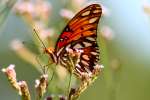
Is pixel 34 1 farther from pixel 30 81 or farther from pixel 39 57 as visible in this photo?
pixel 30 81

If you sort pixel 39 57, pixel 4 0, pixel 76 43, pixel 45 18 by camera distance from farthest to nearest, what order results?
pixel 45 18 → pixel 39 57 → pixel 4 0 → pixel 76 43

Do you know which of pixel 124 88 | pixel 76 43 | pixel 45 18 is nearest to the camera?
pixel 76 43

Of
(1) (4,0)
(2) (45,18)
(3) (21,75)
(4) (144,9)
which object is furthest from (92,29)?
(3) (21,75)

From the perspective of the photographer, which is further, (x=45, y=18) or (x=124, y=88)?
(x=124, y=88)

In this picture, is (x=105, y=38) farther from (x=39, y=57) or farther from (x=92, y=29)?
(x=92, y=29)

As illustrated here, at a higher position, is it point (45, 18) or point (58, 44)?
point (58, 44)

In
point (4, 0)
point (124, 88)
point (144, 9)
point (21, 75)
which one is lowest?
point (21, 75)

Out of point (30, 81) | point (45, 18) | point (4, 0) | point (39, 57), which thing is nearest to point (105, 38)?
point (45, 18)
